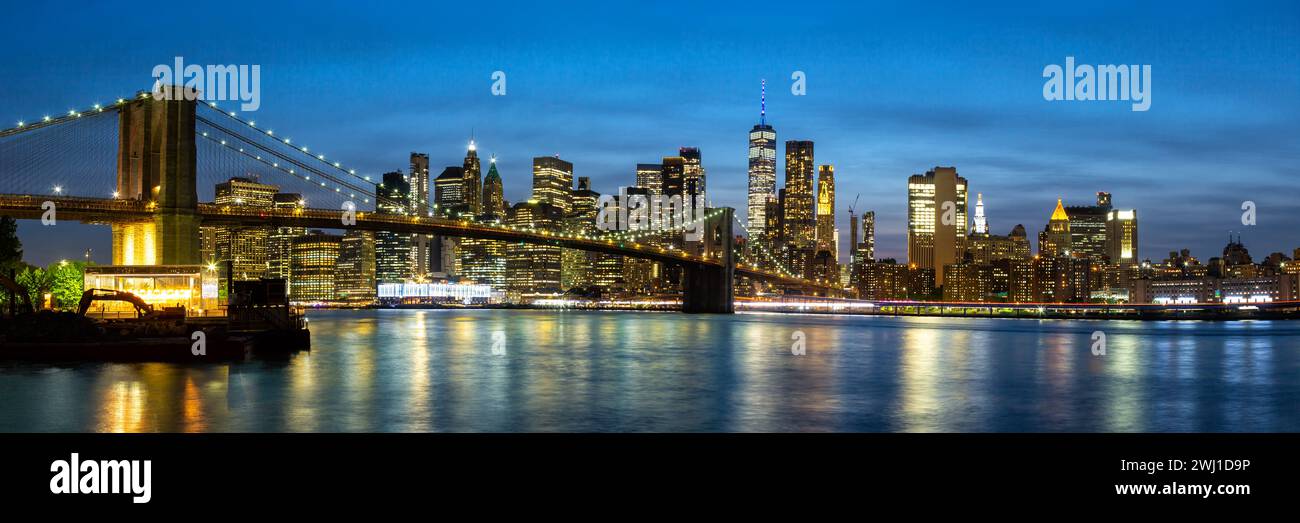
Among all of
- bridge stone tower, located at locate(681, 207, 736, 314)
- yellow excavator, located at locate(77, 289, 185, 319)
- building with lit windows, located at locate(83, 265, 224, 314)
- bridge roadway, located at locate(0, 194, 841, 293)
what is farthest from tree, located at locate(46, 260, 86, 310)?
bridge stone tower, located at locate(681, 207, 736, 314)

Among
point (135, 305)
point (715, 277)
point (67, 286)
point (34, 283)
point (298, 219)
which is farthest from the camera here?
point (715, 277)

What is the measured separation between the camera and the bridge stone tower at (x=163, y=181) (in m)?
54.4

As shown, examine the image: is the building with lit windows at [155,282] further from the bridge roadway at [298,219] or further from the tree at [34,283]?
the tree at [34,283]

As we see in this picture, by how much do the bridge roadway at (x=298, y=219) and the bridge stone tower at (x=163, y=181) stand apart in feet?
4.51

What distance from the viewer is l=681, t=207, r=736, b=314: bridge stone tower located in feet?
389

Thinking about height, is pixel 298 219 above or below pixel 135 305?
above

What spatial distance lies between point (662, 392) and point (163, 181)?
36.8 meters

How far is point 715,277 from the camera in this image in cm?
11988

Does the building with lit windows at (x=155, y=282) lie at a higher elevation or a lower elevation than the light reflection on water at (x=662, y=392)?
higher

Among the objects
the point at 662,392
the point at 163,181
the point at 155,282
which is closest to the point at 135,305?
the point at 155,282

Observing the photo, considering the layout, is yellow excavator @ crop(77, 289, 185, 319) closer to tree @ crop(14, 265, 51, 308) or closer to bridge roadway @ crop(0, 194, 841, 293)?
bridge roadway @ crop(0, 194, 841, 293)

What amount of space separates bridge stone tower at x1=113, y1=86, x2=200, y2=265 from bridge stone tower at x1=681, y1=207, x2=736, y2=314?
66.9 m

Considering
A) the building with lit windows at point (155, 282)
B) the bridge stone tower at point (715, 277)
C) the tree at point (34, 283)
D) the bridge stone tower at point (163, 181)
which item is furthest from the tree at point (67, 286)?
the bridge stone tower at point (715, 277)

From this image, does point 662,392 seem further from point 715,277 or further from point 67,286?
point 715,277
